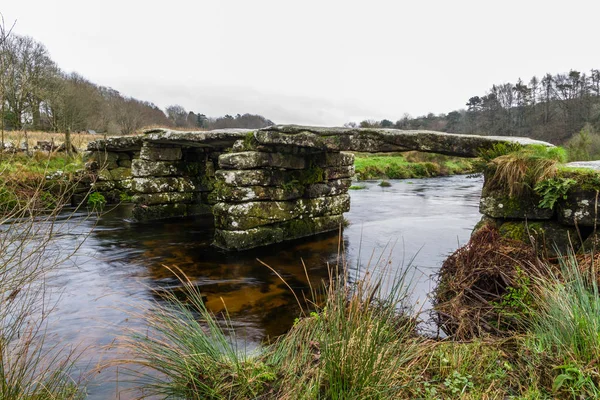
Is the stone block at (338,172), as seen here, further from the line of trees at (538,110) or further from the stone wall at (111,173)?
the line of trees at (538,110)

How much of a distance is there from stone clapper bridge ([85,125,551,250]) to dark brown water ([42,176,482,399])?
1.71 ft

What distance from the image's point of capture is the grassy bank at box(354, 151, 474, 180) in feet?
78.1

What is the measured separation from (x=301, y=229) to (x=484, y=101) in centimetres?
5803

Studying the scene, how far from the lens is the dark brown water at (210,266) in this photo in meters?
3.96

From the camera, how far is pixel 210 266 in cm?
623

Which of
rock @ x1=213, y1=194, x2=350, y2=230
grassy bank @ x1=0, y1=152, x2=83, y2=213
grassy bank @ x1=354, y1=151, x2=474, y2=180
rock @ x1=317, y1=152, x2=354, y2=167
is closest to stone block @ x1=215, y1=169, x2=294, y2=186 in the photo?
rock @ x1=213, y1=194, x2=350, y2=230

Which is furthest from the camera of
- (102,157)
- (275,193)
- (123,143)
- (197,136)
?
(102,157)

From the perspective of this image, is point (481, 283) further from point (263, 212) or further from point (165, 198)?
point (165, 198)

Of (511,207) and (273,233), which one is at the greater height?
(511,207)

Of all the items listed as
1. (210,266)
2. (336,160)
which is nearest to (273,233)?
(210,266)

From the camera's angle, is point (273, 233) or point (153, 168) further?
point (153, 168)

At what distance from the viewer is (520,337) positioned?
108 inches

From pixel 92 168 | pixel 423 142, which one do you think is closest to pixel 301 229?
pixel 423 142

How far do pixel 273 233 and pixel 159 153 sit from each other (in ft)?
14.0
